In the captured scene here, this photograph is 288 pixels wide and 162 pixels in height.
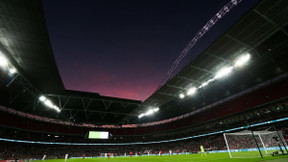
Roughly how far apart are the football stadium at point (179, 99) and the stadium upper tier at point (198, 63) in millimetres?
90

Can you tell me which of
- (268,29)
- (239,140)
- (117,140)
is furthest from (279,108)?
(117,140)

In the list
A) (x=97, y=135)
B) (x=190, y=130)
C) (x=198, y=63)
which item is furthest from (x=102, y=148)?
(x=198, y=63)

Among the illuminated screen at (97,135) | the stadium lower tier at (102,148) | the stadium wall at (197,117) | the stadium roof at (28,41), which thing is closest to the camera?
the stadium roof at (28,41)

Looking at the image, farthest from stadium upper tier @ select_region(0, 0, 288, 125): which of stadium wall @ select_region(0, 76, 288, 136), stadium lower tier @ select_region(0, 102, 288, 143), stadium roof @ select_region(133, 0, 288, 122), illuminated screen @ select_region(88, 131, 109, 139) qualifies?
illuminated screen @ select_region(88, 131, 109, 139)

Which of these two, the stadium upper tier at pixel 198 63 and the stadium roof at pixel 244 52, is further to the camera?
the stadium roof at pixel 244 52

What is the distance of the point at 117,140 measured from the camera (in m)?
48.8

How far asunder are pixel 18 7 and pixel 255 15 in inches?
747

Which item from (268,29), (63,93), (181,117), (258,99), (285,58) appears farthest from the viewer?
(181,117)

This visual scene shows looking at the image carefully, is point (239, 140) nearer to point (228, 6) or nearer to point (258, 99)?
point (258, 99)

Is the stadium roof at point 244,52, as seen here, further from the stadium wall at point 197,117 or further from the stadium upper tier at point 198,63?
the stadium wall at point 197,117

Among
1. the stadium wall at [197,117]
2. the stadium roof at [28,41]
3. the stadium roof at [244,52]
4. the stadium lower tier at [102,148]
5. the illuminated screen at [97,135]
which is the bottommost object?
the stadium lower tier at [102,148]

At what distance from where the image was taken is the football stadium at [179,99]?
468 inches

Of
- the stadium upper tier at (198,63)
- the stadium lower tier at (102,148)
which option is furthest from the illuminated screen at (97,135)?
the stadium upper tier at (198,63)

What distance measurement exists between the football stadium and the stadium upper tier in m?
0.09
